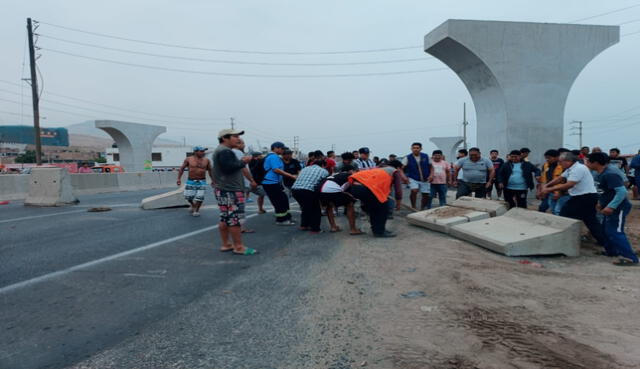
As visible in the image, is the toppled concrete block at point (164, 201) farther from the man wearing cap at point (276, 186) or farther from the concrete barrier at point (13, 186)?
the concrete barrier at point (13, 186)

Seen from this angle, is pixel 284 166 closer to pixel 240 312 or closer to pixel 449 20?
pixel 240 312

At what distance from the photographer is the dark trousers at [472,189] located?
8336mm

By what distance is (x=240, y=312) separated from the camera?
126 inches

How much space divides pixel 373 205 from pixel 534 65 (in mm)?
8806

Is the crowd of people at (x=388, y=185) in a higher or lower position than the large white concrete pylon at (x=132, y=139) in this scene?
lower

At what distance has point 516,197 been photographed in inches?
308

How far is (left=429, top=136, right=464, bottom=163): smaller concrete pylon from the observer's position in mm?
48812

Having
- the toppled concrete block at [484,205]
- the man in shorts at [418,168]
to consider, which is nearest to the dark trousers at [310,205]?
the toppled concrete block at [484,205]

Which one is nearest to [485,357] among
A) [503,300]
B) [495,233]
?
[503,300]

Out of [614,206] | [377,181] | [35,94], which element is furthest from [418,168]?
[35,94]

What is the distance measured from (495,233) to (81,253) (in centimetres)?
597

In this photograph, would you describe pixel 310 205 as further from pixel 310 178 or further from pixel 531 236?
pixel 531 236

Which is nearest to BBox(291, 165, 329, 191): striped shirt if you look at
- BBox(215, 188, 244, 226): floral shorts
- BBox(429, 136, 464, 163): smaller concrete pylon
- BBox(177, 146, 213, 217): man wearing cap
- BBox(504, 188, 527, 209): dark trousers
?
BBox(215, 188, 244, 226): floral shorts

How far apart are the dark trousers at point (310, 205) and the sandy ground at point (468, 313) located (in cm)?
161
